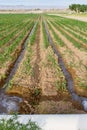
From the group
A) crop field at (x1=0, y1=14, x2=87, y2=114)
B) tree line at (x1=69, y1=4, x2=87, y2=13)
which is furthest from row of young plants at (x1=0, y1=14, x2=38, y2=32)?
tree line at (x1=69, y1=4, x2=87, y2=13)

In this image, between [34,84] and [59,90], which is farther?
[34,84]

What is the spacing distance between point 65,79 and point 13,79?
2030 mm

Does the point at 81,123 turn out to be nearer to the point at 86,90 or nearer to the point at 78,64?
the point at 86,90

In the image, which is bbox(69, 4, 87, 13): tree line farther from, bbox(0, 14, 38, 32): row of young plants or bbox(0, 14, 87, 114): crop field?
bbox(0, 14, 87, 114): crop field

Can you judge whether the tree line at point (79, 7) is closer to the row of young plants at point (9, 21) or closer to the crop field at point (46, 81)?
the row of young plants at point (9, 21)

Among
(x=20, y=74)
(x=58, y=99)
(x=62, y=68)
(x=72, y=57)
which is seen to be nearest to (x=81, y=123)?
(x=58, y=99)

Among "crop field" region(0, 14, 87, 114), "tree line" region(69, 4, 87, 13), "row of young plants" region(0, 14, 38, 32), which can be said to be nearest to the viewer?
"crop field" region(0, 14, 87, 114)

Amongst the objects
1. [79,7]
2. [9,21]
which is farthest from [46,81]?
[79,7]

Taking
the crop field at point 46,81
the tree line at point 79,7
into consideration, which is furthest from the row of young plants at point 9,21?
the tree line at point 79,7

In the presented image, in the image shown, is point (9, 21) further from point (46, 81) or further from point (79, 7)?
point (79, 7)

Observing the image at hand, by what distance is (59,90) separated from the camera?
10.7 meters

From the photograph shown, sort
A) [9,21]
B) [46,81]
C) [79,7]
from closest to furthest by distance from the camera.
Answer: [46,81] → [9,21] → [79,7]

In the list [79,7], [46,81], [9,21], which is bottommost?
[79,7]

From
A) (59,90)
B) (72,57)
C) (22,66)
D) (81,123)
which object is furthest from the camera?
(72,57)
